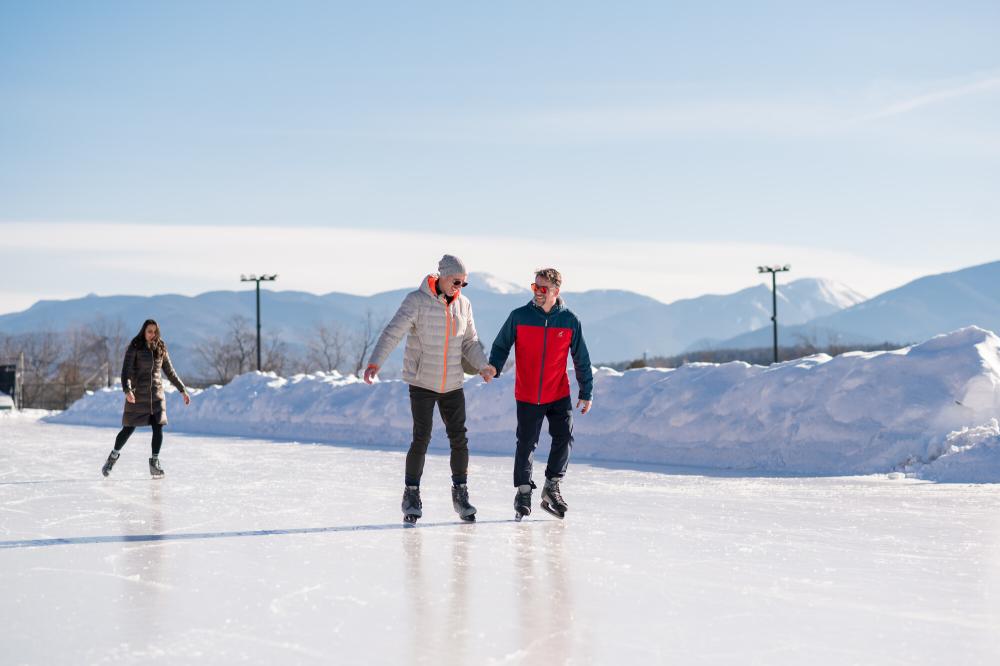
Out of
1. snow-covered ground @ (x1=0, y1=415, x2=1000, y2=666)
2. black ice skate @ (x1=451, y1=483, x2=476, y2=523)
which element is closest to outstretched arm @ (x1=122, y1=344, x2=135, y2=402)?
snow-covered ground @ (x1=0, y1=415, x2=1000, y2=666)

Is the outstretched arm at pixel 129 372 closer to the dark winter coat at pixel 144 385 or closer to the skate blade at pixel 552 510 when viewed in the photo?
the dark winter coat at pixel 144 385

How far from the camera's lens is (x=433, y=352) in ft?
23.7

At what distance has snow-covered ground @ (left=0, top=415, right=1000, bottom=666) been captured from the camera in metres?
4.08

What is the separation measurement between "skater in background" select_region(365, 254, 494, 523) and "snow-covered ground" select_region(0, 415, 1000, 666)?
1.92ft

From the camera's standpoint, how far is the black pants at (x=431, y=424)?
731cm

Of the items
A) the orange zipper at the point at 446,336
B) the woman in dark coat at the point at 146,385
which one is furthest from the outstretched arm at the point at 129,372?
the orange zipper at the point at 446,336

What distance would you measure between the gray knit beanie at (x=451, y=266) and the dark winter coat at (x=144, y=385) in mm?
4542

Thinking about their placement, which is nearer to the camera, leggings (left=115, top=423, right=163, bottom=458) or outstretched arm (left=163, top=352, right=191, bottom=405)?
outstretched arm (left=163, top=352, right=191, bottom=405)

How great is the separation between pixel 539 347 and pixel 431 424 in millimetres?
878

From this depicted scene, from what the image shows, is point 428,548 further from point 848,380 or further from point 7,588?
point 848,380

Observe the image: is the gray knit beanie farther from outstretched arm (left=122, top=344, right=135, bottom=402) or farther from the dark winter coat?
outstretched arm (left=122, top=344, right=135, bottom=402)

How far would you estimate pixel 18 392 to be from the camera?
5562 centimetres

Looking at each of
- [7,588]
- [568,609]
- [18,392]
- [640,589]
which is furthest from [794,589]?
[18,392]

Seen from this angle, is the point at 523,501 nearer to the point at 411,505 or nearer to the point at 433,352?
the point at 411,505
